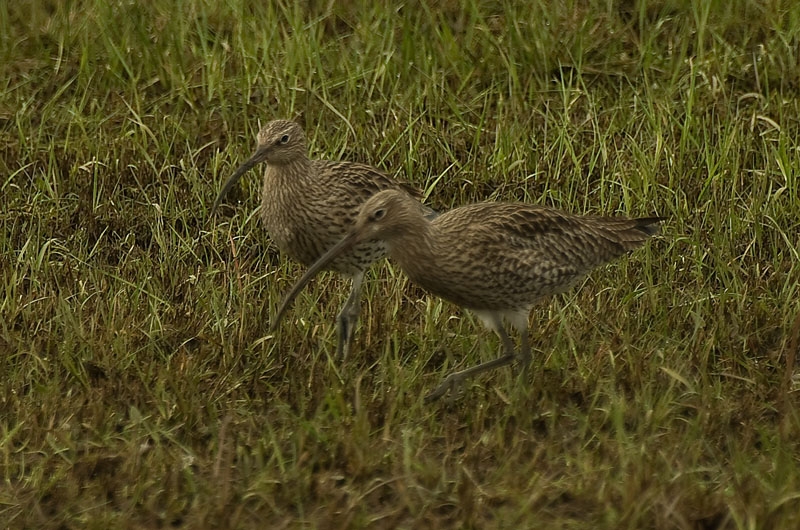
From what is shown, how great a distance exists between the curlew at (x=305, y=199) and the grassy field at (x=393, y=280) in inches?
8.9

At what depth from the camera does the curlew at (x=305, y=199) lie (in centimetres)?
683

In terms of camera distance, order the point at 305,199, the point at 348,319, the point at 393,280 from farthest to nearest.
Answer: the point at 393,280 < the point at 305,199 < the point at 348,319

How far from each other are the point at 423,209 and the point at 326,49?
2084 mm

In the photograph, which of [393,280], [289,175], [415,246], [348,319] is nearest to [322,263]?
[415,246]

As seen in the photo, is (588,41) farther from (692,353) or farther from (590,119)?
(692,353)

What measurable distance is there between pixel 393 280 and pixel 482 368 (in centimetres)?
112

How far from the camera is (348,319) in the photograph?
6617 mm

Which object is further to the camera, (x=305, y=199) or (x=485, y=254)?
(x=305, y=199)

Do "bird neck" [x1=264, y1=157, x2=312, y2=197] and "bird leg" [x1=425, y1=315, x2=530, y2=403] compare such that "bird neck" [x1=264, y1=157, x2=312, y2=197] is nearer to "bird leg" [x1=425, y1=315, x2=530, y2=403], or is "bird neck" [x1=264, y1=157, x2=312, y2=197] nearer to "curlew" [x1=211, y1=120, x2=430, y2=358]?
"curlew" [x1=211, y1=120, x2=430, y2=358]

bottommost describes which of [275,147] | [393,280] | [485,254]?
[393,280]

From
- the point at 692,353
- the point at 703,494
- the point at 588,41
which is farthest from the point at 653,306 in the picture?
the point at 588,41

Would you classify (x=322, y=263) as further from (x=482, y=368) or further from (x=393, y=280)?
(x=393, y=280)

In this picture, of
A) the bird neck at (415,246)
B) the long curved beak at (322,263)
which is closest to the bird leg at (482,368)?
the bird neck at (415,246)

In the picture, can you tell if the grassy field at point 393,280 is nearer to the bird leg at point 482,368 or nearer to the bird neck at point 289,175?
the bird leg at point 482,368
